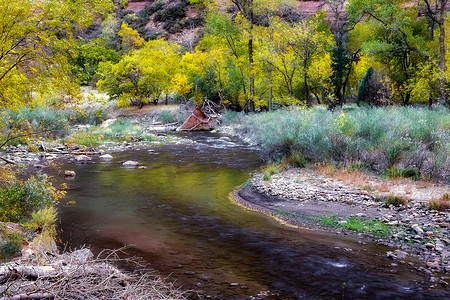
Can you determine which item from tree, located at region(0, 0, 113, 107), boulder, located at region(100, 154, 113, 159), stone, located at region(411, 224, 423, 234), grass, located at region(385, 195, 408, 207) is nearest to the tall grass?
grass, located at region(385, 195, 408, 207)

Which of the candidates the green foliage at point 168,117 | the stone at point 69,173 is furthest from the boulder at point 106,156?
the green foliage at point 168,117

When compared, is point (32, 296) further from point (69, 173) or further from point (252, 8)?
point (252, 8)

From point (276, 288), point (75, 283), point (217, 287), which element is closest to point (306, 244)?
point (276, 288)

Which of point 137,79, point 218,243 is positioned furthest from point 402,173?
point 137,79

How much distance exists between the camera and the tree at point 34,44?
6.95 m

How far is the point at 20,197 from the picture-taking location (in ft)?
26.7

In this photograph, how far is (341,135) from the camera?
1404cm

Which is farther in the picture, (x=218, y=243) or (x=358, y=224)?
(x=358, y=224)

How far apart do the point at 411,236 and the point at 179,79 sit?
3614cm

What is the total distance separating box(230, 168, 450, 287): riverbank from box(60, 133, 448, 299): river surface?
444 mm

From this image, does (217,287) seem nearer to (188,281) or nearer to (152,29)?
(188,281)

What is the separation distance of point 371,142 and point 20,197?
482 inches

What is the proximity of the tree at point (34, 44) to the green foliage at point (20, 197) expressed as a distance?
6.38 ft

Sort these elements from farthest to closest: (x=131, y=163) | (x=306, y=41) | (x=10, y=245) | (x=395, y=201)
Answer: (x=306, y=41) < (x=131, y=163) < (x=395, y=201) < (x=10, y=245)
